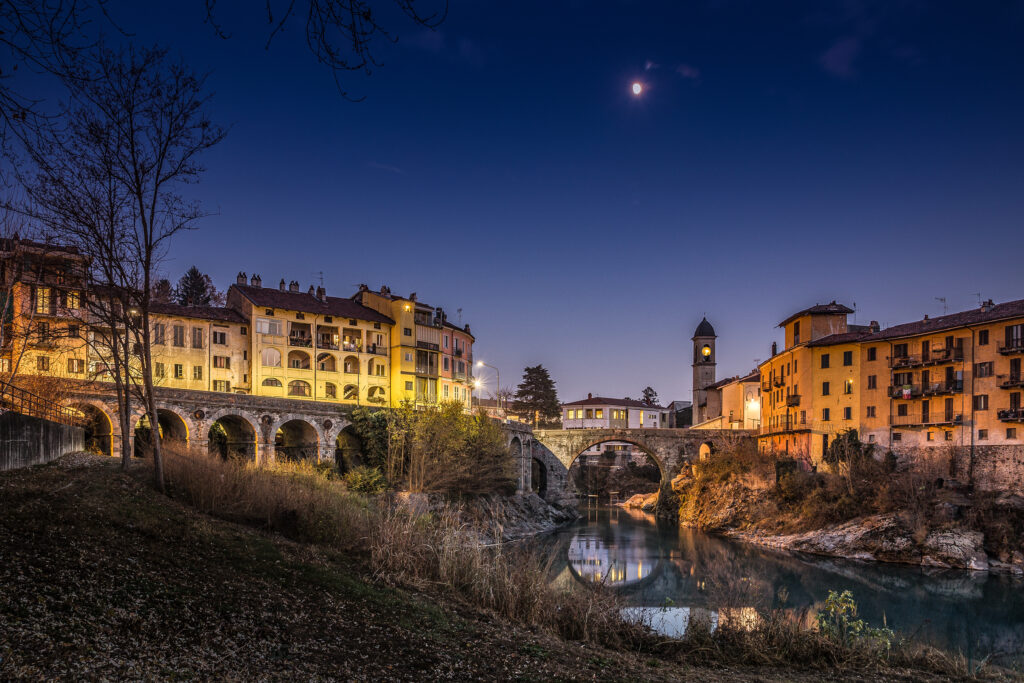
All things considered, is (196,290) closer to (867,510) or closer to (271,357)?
(271,357)

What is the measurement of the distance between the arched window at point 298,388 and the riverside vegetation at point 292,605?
3623 centimetres

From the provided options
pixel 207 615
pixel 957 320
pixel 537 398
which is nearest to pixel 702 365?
pixel 537 398

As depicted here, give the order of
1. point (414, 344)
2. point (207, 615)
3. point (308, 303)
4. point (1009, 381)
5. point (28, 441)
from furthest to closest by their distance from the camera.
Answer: point (414, 344), point (308, 303), point (1009, 381), point (28, 441), point (207, 615)

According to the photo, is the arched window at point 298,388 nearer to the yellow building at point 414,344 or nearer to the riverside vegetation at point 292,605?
the yellow building at point 414,344

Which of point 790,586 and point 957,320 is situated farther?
point 957,320

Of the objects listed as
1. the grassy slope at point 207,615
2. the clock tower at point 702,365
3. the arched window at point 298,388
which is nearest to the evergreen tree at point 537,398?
the clock tower at point 702,365

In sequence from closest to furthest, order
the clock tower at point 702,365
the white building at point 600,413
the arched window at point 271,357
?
the arched window at point 271,357 < the clock tower at point 702,365 < the white building at point 600,413

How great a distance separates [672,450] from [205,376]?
1698 inches

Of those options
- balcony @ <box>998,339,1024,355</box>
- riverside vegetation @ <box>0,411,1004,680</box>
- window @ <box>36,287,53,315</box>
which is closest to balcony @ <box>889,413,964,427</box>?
balcony @ <box>998,339,1024,355</box>

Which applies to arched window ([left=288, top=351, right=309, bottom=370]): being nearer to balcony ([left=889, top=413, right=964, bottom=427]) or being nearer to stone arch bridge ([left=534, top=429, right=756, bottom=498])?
stone arch bridge ([left=534, top=429, right=756, bottom=498])

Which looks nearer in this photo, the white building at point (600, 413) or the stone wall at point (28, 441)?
the stone wall at point (28, 441)

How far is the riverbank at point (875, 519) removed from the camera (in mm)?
38219

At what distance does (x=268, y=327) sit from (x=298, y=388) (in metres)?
5.72

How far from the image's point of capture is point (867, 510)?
145 ft
